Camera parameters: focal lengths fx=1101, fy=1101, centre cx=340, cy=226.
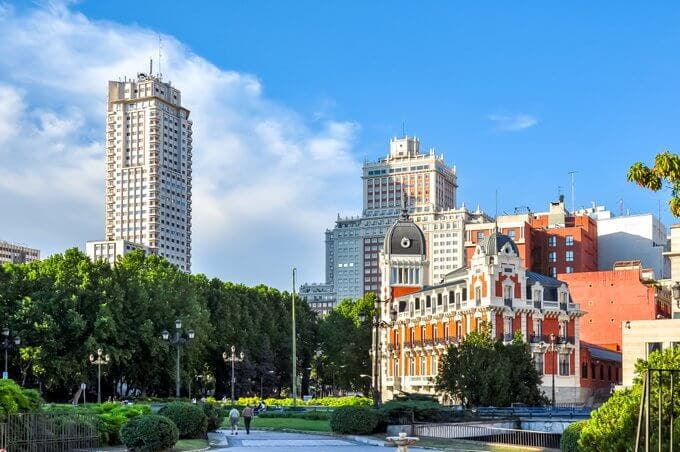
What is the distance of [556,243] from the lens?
140 m

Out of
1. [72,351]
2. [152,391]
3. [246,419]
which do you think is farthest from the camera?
[152,391]

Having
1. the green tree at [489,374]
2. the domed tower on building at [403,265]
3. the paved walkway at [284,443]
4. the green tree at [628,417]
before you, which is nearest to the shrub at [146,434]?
the paved walkway at [284,443]

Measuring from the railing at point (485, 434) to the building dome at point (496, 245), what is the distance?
41.7 metres

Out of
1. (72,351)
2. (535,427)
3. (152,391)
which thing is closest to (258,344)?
(152,391)

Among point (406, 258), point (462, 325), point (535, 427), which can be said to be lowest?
point (535, 427)

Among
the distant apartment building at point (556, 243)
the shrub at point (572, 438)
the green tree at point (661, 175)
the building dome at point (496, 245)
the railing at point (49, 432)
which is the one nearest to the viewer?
the green tree at point (661, 175)

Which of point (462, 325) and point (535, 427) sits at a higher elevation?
point (462, 325)

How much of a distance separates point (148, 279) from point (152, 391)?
937 cm

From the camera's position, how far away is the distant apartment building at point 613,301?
110375 millimetres

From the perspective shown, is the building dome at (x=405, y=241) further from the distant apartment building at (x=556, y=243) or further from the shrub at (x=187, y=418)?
the shrub at (x=187, y=418)

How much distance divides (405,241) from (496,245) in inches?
890

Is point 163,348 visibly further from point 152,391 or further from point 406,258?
point 406,258

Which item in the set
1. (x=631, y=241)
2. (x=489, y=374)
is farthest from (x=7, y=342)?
(x=631, y=241)

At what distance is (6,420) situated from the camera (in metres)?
32.8
